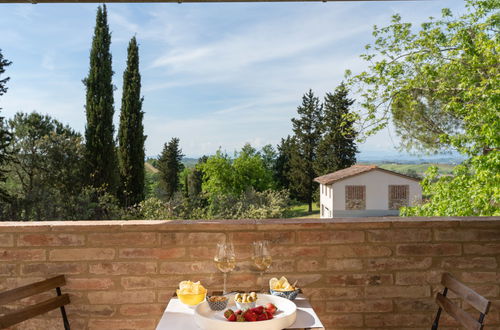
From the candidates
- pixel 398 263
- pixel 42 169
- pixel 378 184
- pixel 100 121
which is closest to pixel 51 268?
pixel 398 263

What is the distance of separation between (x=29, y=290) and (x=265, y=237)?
3.55 feet

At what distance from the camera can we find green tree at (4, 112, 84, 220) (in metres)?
13.0

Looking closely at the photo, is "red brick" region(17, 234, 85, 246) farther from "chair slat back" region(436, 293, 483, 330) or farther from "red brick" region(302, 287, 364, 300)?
"chair slat back" region(436, 293, 483, 330)

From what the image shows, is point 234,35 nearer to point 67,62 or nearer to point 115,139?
point 67,62

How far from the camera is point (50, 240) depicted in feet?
→ 7.21

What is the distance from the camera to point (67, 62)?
28.3 meters

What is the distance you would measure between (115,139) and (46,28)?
1712 cm

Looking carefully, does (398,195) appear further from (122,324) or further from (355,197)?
(122,324)

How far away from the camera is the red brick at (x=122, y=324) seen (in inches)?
87.1

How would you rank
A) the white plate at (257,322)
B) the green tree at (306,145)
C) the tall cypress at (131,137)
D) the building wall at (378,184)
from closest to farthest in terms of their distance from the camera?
the white plate at (257,322) → the tall cypress at (131,137) → the building wall at (378,184) → the green tree at (306,145)

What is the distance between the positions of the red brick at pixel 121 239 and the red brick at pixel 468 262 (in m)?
1.52

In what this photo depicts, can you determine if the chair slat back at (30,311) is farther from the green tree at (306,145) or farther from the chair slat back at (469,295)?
the green tree at (306,145)

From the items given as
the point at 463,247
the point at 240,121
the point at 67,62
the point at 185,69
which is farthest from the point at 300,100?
the point at 463,247

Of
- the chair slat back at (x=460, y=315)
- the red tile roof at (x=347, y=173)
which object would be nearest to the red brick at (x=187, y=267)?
the chair slat back at (x=460, y=315)
